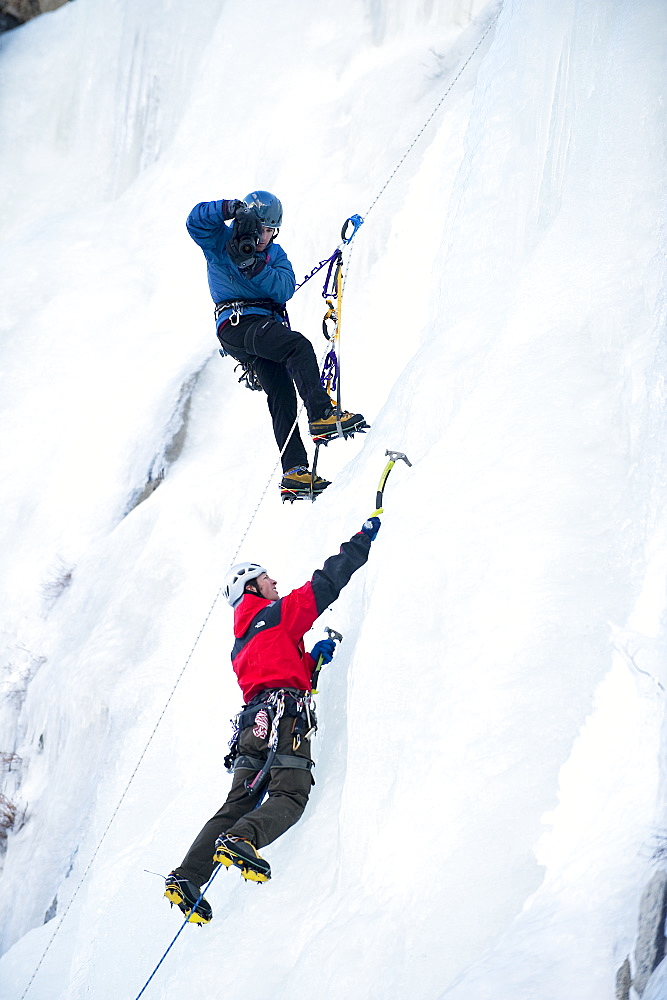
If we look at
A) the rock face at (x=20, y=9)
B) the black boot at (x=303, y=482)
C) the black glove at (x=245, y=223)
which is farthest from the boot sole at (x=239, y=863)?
the rock face at (x=20, y=9)

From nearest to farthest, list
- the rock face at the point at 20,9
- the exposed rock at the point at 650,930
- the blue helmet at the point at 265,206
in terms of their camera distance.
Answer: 1. the exposed rock at the point at 650,930
2. the blue helmet at the point at 265,206
3. the rock face at the point at 20,9

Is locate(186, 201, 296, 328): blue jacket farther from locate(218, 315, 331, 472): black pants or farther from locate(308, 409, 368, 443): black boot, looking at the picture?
locate(308, 409, 368, 443): black boot

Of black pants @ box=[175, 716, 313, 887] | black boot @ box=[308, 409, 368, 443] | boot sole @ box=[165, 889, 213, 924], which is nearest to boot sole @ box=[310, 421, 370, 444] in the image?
black boot @ box=[308, 409, 368, 443]

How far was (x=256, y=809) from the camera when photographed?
304 cm

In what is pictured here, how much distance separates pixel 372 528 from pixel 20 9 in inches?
519

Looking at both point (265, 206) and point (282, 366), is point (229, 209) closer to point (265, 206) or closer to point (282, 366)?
point (265, 206)

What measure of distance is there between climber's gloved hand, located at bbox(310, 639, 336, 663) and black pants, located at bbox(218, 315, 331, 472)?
4.14 ft

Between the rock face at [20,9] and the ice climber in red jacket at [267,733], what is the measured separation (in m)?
12.9

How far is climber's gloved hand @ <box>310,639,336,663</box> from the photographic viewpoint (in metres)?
3.53

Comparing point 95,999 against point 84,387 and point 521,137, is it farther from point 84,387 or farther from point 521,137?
point 84,387

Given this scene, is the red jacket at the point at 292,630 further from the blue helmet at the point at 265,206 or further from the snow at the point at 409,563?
the blue helmet at the point at 265,206

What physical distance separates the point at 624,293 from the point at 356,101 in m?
6.88

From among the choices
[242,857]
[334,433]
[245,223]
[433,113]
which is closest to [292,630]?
[242,857]

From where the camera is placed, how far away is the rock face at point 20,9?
13055 mm
